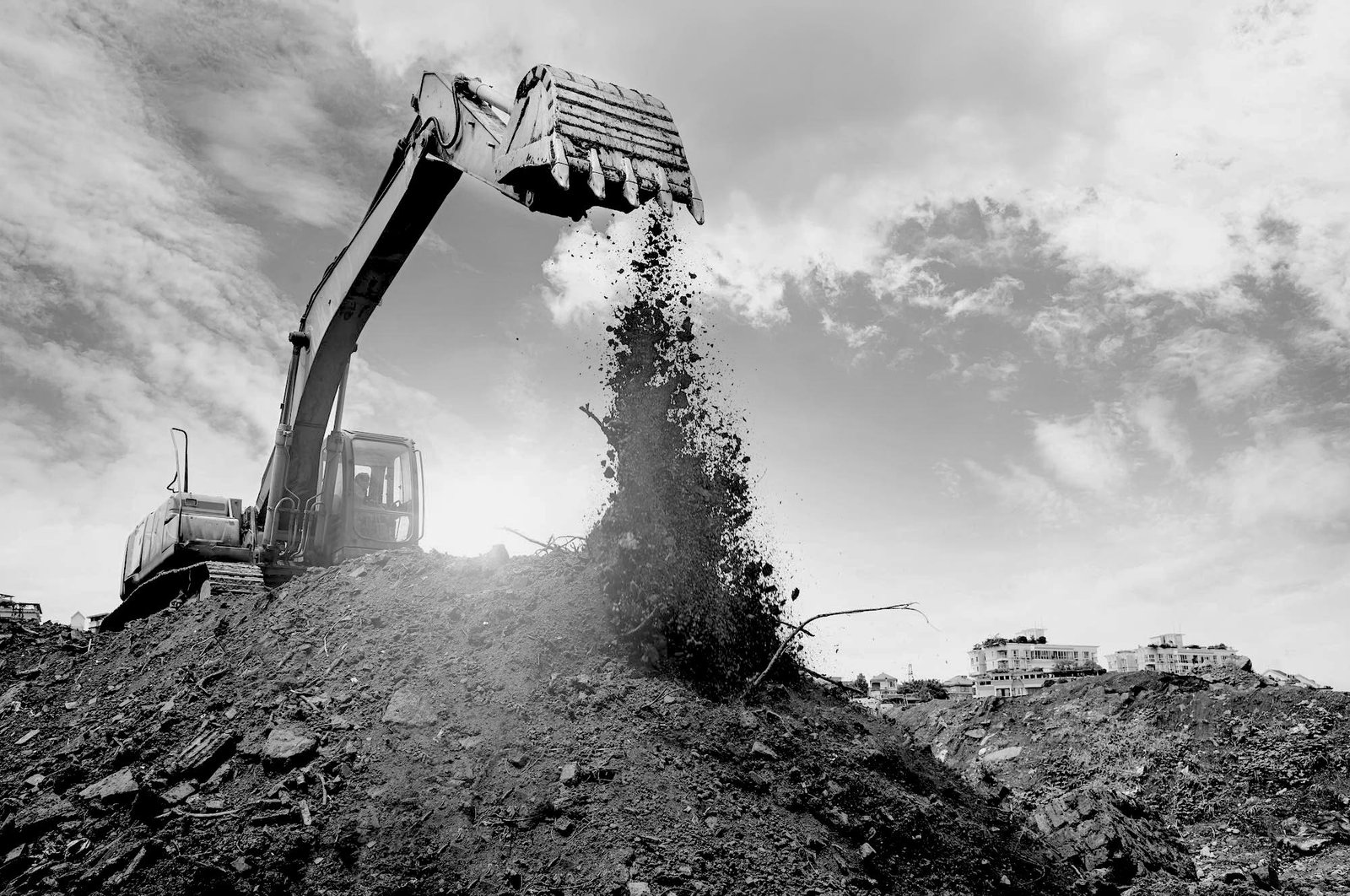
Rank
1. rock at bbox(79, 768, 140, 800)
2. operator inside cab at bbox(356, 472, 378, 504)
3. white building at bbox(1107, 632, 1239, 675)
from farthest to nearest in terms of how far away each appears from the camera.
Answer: white building at bbox(1107, 632, 1239, 675) → operator inside cab at bbox(356, 472, 378, 504) → rock at bbox(79, 768, 140, 800)

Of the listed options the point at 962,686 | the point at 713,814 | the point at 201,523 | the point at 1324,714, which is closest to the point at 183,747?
the point at 713,814

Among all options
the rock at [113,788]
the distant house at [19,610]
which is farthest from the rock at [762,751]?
the distant house at [19,610]

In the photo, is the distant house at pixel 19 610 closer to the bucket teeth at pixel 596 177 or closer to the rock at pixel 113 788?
the rock at pixel 113 788

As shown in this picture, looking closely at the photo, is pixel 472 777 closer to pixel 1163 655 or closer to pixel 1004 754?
pixel 1004 754

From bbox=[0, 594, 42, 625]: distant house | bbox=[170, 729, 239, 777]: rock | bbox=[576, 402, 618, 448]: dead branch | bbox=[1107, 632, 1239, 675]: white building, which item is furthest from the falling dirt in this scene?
bbox=[1107, 632, 1239, 675]: white building

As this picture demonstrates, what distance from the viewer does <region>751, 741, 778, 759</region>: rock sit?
5.71m

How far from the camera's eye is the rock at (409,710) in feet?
19.0

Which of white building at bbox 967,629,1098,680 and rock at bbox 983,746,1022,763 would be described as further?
white building at bbox 967,629,1098,680

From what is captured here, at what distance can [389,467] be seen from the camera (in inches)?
412

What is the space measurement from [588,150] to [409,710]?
13.0ft

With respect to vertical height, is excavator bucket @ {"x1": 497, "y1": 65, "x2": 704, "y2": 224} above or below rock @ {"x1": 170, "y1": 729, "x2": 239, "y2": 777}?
above

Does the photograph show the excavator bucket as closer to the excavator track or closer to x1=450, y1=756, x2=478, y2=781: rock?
x1=450, y1=756, x2=478, y2=781: rock

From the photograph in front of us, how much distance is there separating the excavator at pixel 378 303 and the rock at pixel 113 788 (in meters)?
4.11

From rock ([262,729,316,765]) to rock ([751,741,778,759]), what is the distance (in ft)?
9.48
